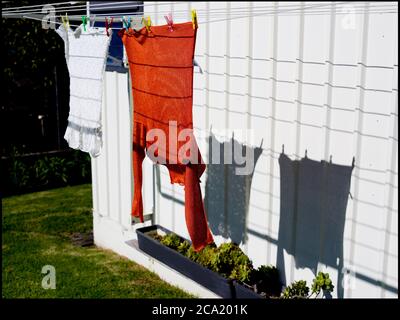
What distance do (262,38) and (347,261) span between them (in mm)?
1704

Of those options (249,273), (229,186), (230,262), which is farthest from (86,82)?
(249,273)

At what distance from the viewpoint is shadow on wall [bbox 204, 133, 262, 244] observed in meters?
4.35

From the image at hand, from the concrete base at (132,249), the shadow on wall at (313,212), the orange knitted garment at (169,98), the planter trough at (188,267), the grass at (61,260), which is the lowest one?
the grass at (61,260)

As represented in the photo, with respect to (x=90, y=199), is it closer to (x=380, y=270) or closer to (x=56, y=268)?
(x=56, y=268)

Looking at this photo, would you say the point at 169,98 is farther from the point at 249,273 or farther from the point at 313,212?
the point at 249,273

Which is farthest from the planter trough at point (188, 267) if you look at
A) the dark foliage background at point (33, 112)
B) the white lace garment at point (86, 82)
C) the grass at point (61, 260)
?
the dark foliage background at point (33, 112)

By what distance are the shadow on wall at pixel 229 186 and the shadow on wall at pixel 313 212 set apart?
40 cm

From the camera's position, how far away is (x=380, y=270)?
11.4 feet

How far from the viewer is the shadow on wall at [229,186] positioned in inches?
171

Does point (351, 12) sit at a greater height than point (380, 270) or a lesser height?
greater

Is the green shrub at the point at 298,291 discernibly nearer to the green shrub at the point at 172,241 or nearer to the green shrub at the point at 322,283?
the green shrub at the point at 322,283

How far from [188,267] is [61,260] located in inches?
77.9

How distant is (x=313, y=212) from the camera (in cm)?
384
